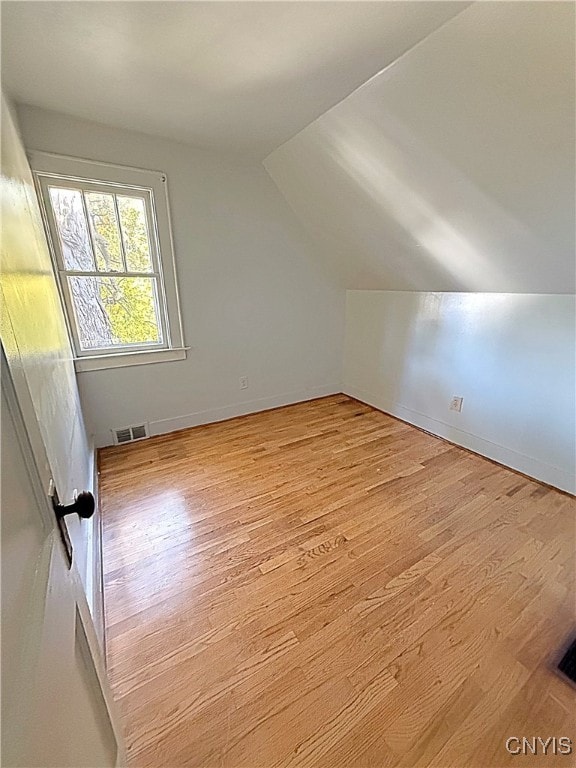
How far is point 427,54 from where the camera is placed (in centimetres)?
132

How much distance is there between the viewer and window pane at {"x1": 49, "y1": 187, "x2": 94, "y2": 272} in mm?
2170

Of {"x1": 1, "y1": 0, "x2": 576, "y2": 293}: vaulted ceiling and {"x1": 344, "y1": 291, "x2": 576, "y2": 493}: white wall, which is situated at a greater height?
{"x1": 1, "y1": 0, "x2": 576, "y2": 293}: vaulted ceiling

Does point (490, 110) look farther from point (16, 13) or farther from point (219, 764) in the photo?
point (219, 764)

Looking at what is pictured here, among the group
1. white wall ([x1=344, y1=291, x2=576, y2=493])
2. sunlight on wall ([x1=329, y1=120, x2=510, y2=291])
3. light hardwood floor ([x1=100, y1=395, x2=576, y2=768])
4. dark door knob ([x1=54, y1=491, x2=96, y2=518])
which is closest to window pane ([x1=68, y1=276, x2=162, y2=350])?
light hardwood floor ([x1=100, y1=395, x2=576, y2=768])

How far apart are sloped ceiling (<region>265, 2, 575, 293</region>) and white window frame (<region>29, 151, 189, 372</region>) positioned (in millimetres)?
988

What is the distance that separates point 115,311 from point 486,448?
300 centimetres

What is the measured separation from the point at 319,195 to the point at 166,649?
2865mm

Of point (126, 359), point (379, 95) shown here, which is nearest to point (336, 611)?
point (126, 359)

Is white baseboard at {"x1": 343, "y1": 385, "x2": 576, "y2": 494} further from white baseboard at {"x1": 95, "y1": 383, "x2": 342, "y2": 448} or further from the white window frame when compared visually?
the white window frame

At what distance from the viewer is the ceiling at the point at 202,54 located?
1193 mm

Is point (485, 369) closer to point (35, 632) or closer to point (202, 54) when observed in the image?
point (202, 54)

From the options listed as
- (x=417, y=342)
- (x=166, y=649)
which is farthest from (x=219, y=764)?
(x=417, y=342)

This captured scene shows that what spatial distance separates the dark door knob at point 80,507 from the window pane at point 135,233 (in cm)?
232

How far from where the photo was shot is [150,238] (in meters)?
2.50
